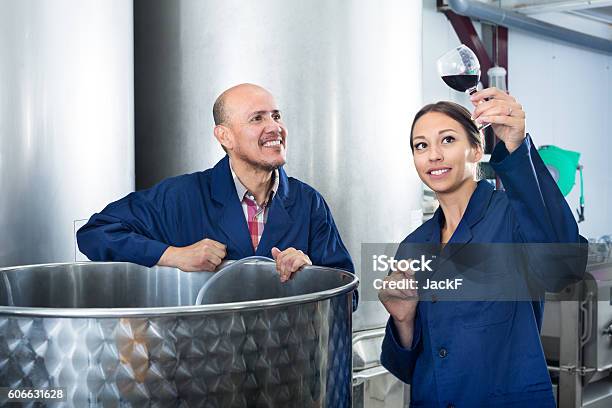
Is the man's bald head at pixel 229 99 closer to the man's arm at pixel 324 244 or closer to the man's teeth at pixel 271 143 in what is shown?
the man's teeth at pixel 271 143

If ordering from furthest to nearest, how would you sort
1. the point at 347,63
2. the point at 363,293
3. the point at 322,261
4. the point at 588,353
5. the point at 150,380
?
1. the point at 588,353
2. the point at 363,293
3. the point at 347,63
4. the point at 322,261
5. the point at 150,380

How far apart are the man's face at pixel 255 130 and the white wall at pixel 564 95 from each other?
272 centimetres

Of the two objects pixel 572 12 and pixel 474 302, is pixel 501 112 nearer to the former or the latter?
pixel 474 302

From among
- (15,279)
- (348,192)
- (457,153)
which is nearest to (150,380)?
(15,279)

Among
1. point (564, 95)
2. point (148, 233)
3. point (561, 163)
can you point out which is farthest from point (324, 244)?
point (564, 95)

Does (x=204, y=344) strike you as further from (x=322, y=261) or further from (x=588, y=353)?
(x=588, y=353)

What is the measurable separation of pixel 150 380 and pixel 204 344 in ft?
0.30

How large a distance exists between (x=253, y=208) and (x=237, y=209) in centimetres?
13

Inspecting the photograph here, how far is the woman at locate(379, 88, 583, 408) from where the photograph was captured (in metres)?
1.57

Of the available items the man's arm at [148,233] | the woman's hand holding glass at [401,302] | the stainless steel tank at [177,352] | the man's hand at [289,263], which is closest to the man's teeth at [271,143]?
the man's arm at [148,233]

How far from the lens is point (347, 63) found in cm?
272

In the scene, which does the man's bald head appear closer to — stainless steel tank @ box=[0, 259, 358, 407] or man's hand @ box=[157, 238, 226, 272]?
man's hand @ box=[157, 238, 226, 272]

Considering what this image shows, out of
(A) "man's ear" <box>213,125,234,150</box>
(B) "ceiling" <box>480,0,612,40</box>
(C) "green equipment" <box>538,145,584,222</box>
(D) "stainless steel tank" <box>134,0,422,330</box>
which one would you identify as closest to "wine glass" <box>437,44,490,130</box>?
(A) "man's ear" <box>213,125,234,150</box>

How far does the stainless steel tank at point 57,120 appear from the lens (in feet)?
6.95
